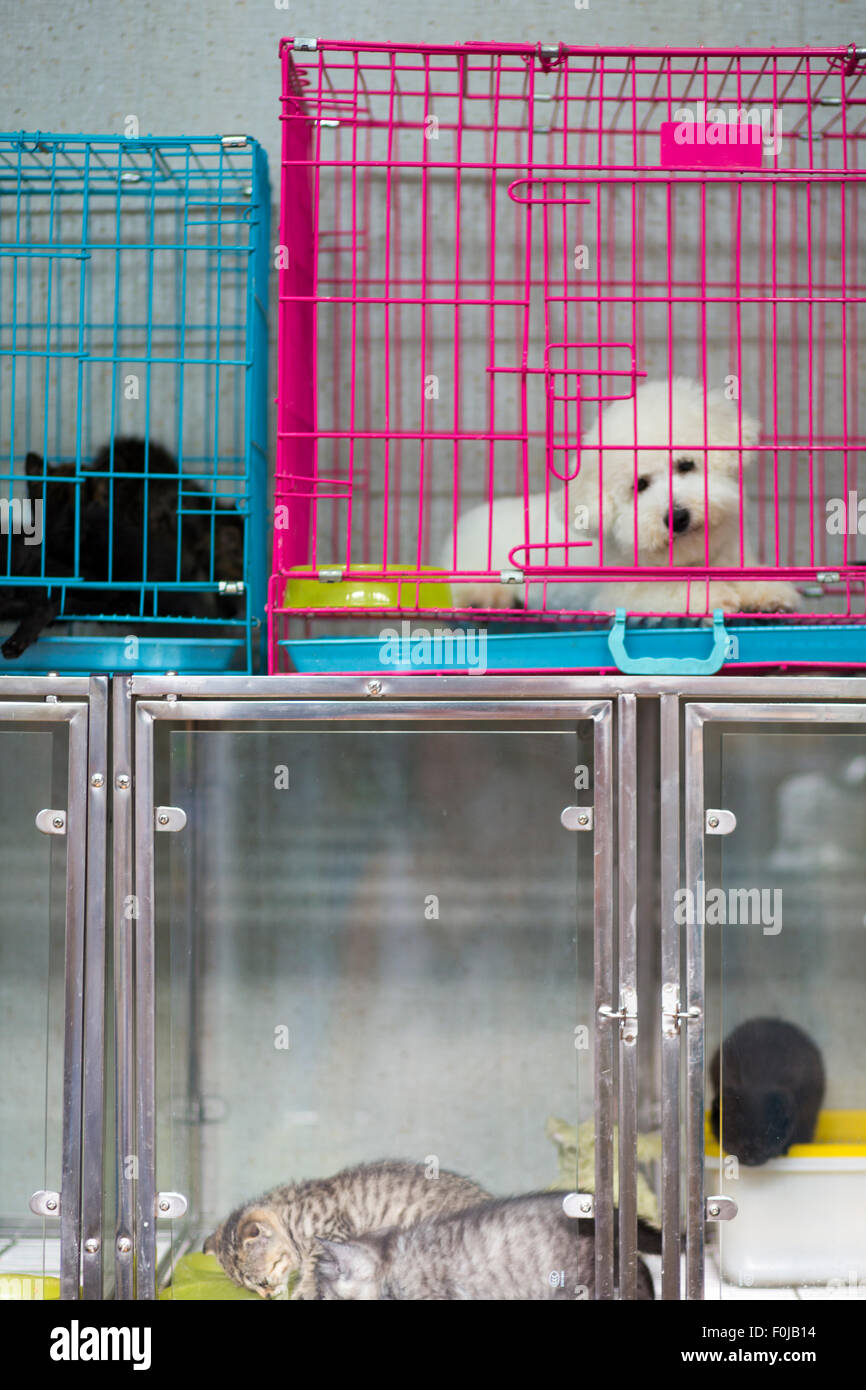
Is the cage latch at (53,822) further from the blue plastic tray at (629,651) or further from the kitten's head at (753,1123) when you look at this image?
the kitten's head at (753,1123)

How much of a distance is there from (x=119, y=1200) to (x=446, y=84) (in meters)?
1.63

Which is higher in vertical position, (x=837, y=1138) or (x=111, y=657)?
(x=111, y=657)

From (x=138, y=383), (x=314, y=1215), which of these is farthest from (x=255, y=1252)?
(x=138, y=383)

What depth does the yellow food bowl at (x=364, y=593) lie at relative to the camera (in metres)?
1.32

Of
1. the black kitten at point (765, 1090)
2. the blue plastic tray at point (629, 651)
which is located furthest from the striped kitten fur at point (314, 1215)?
the blue plastic tray at point (629, 651)

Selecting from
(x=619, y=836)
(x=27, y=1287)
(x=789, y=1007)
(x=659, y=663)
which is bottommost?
(x=27, y=1287)

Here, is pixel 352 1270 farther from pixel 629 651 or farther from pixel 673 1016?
pixel 629 651

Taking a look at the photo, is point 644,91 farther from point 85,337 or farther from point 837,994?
point 837,994

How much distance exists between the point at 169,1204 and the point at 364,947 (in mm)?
372

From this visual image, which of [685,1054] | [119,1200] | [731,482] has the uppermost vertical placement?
[731,482]

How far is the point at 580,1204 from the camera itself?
1.28m

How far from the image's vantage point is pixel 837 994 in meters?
1.35

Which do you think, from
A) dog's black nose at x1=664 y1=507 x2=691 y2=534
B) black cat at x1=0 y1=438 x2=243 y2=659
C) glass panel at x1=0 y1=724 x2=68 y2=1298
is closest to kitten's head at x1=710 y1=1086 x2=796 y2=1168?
dog's black nose at x1=664 y1=507 x2=691 y2=534

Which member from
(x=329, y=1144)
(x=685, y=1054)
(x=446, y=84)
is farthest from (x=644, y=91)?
(x=329, y=1144)
